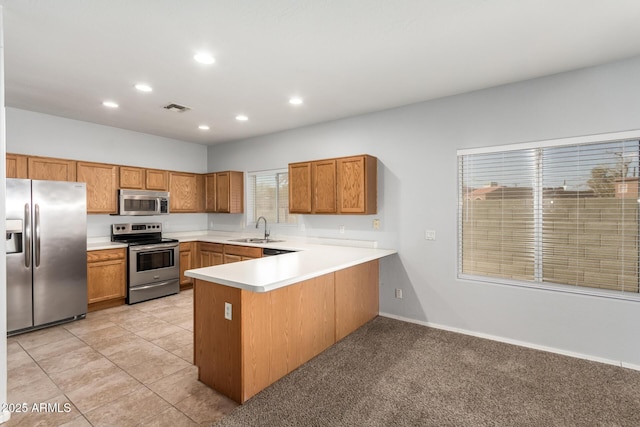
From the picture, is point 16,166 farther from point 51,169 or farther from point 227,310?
point 227,310

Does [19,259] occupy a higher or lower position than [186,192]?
lower

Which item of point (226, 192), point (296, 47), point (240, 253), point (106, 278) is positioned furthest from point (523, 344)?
point (106, 278)

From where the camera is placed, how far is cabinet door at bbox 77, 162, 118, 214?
4.60 m

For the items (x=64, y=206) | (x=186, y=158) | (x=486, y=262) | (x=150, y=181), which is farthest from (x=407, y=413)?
(x=186, y=158)

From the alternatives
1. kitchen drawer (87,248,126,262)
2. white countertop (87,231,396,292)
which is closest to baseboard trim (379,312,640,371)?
white countertop (87,231,396,292)

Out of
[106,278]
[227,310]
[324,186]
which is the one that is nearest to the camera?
Answer: [227,310]

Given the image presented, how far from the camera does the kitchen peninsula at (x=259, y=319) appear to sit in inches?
90.1

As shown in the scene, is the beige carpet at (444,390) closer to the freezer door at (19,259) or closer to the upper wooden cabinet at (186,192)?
the freezer door at (19,259)

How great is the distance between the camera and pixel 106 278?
443 centimetres

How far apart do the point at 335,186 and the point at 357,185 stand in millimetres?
335

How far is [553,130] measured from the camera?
121 inches

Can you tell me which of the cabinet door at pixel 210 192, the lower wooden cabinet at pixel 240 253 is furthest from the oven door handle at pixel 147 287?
the cabinet door at pixel 210 192

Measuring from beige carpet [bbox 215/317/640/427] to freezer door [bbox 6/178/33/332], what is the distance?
3.05m

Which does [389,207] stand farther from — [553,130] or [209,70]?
[209,70]
